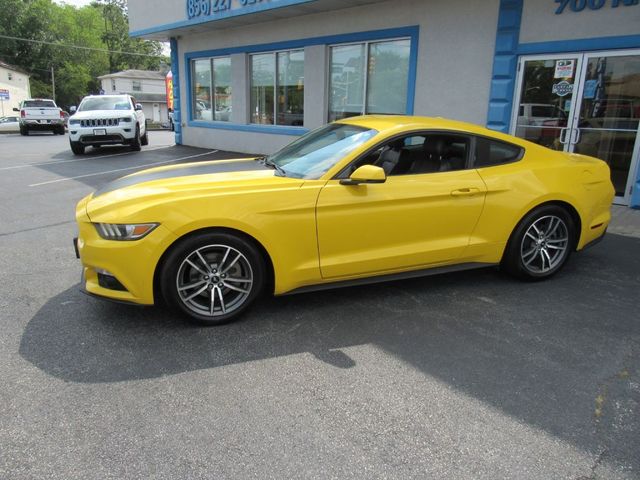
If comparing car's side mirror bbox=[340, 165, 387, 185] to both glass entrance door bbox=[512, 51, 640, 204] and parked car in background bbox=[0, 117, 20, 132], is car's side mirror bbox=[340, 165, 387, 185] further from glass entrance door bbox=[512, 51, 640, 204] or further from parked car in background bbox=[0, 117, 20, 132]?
parked car in background bbox=[0, 117, 20, 132]

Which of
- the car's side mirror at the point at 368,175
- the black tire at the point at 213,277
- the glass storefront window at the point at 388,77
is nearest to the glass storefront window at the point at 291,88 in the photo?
the glass storefront window at the point at 388,77

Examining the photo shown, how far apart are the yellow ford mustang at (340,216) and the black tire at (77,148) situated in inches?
449

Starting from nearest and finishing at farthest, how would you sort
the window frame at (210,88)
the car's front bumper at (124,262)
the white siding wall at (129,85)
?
the car's front bumper at (124,262), the window frame at (210,88), the white siding wall at (129,85)

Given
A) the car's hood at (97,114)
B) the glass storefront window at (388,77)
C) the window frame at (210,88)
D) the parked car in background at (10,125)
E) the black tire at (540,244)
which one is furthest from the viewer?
the parked car in background at (10,125)

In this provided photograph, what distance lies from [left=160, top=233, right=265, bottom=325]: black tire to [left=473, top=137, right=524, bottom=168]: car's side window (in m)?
2.08

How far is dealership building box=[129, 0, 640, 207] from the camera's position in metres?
7.55

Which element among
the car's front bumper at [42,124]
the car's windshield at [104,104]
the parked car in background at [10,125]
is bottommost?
the parked car in background at [10,125]

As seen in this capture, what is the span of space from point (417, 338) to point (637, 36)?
6337mm

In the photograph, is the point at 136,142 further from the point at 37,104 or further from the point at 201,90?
the point at 37,104

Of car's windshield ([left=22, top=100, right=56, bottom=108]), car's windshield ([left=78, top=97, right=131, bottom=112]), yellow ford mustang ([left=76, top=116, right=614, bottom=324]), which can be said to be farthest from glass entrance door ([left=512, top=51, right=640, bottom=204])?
car's windshield ([left=22, top=100, right=56, bottom=108])

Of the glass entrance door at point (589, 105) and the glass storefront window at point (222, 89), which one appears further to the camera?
the glass storefront window at point (222, 89)

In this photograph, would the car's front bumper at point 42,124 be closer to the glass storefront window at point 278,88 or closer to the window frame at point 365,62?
the glass storefront window at point 278,88

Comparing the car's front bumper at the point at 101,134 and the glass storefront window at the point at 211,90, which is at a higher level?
the glass storefront window at the point at 211,90

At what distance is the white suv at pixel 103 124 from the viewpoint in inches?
545
